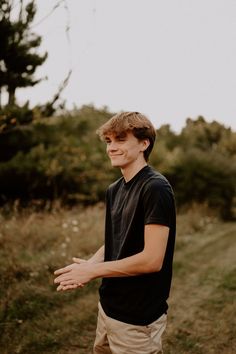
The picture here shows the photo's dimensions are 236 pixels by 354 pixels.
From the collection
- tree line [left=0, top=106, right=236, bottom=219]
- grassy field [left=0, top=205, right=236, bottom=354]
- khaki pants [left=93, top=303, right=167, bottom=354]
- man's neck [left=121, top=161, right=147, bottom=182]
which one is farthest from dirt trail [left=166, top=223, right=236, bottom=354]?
tree line [left=0, top=106, right=236, bottom=219]

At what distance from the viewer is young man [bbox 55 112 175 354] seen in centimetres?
198

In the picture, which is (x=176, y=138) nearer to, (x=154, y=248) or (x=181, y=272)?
(x=181, y=272)

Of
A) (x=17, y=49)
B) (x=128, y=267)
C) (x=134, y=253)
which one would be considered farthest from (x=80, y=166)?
(x=128, y=267)

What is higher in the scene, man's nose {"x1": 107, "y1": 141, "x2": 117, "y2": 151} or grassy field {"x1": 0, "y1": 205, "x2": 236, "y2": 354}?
man's nose {"x1": 107, "y1": 141, "x2": 117, "y2": 151}

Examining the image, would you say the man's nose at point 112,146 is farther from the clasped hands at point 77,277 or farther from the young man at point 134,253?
the clasped hands at point 77,277

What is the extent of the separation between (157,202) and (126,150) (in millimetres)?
391

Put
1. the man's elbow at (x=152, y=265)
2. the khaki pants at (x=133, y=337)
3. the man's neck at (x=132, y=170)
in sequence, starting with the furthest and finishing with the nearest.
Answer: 1. the man's neck at (x=132, y=170)
2. the khaki pants at (x=133, y=337)
3. the man's elbow at (x=152, y=265)

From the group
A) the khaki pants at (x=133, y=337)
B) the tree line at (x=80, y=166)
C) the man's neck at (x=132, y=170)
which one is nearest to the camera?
the khaki pants at (x=133, y=337)

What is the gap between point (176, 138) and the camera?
20141 millimetres

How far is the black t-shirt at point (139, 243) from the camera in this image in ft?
6.61

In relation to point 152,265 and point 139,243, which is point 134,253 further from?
point 152,265

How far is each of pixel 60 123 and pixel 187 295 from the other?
968cm

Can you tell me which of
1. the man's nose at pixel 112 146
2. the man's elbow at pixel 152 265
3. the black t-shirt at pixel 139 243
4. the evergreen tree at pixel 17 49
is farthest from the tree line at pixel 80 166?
the man's elbow at pixel 152 265

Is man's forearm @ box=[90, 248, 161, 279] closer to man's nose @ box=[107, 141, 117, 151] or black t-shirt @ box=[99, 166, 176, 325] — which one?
black t-shirt @ box=[99, 166, 176, 325]
